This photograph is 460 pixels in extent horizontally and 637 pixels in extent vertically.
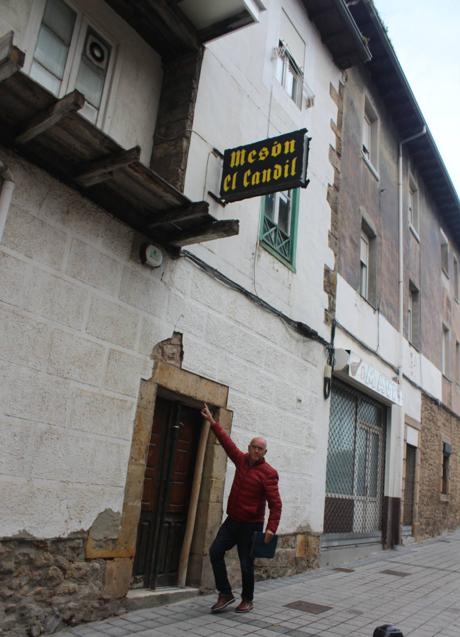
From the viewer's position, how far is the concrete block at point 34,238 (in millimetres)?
4238

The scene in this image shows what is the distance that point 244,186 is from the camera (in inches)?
240

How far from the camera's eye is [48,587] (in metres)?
4.18

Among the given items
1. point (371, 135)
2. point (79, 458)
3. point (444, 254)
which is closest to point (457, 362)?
point (444, 254)

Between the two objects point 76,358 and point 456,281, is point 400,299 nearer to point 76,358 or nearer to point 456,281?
point 456,281

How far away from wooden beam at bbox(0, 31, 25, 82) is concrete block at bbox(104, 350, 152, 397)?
2.36 metres

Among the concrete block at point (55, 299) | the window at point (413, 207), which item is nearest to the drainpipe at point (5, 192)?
the concrete block at point (55, 299)

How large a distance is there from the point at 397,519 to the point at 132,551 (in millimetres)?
7909

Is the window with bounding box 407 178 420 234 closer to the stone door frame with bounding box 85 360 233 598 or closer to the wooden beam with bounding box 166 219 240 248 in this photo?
the stone door frame with bounding box 85 360 233 598

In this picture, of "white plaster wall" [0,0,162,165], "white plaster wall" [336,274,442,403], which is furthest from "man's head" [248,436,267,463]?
"white plaster wall" [336,274,442,403]

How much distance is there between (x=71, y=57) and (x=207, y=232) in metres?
2.07

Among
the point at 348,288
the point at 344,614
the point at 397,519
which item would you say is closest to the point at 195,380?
the point at 344,614

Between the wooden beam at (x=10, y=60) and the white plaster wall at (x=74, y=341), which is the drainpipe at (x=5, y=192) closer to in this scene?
the white plaster wall at (x=74, y=341)

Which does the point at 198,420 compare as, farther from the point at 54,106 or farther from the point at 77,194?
the point at 54,106

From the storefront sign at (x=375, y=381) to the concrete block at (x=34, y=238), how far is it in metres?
5.65
